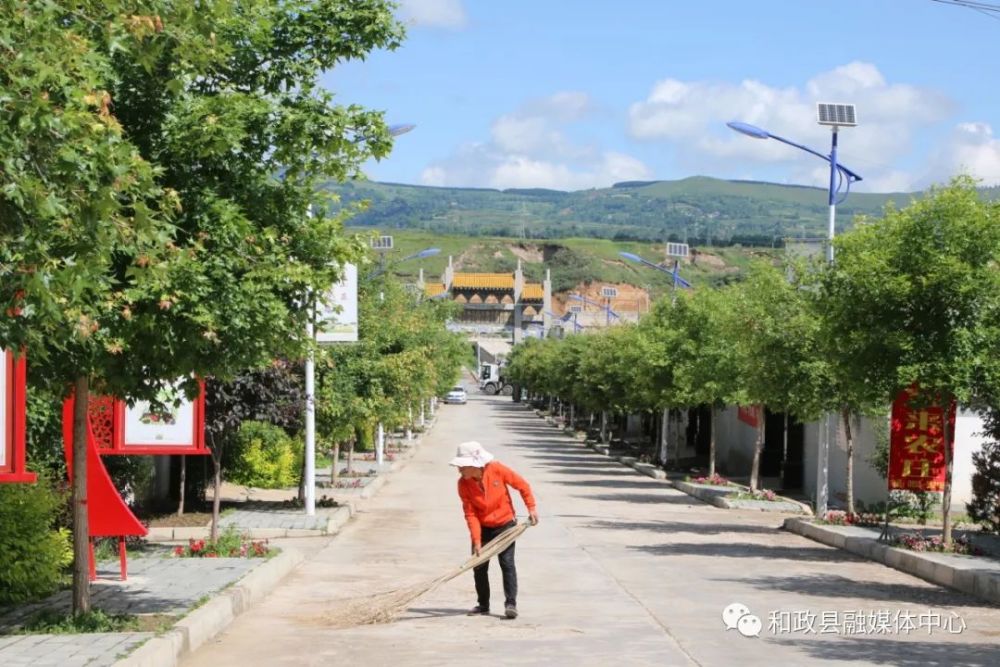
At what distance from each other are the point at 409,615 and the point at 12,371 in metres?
4.34

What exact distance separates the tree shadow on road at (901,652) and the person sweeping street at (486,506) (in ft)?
8.49

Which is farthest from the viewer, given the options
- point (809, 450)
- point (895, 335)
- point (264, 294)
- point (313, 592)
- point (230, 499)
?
point (809, 450)

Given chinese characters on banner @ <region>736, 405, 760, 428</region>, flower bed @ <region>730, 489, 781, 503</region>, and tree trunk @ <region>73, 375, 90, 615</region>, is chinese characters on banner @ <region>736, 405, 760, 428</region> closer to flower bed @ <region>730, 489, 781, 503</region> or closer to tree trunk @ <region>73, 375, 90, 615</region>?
flower bed @ <region>730, 489, 781, 503</region>

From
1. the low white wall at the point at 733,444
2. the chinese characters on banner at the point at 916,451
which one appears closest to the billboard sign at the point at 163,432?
the chinese characters on banner at the point at 916,451

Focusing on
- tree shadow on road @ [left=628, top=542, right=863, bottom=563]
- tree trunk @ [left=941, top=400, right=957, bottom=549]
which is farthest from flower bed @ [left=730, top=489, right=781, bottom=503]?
tree trunk @ [left=941, top=400, right=957, bottom=549]

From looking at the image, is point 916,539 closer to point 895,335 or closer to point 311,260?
point 895,335

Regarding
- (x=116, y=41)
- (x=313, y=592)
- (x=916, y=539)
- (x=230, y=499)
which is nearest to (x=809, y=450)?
(x=230, y=499)

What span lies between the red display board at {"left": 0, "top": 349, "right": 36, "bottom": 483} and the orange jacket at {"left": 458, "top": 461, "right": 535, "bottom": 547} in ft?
13.0

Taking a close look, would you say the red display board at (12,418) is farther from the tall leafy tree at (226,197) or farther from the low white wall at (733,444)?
the low white wall at (733,444)

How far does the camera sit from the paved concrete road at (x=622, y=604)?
1234 centimetres

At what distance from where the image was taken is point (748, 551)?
73.8ft

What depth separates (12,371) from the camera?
12.8 meters

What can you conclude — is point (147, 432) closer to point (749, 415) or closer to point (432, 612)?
point (432, 612)

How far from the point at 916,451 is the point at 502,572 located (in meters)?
10.5
